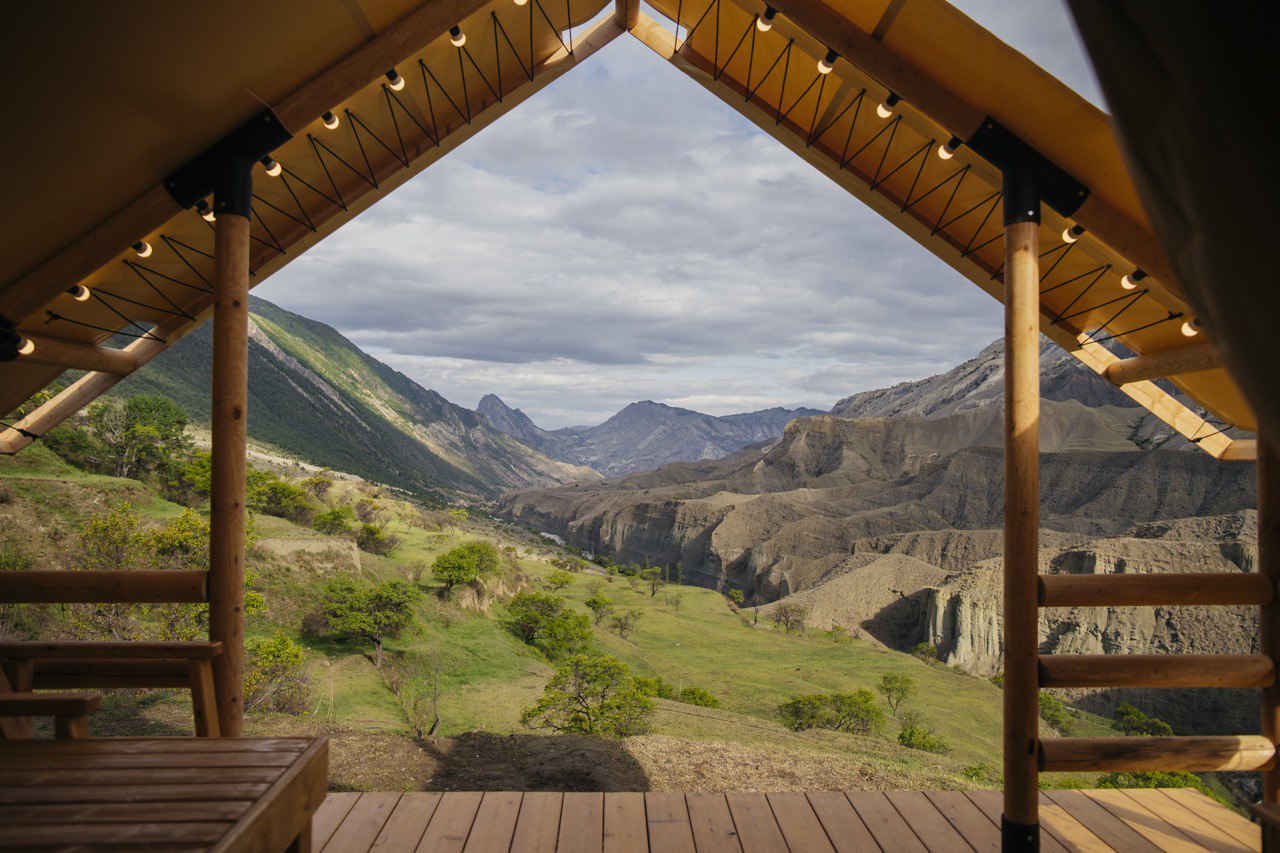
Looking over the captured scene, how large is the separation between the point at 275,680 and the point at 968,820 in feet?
45.8

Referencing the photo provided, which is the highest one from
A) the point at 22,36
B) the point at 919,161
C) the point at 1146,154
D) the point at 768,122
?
the point at 768,122

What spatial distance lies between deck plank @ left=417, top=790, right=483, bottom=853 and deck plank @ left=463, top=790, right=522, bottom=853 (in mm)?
30

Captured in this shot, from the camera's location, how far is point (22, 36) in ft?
7.05

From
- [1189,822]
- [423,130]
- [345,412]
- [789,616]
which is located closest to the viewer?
[1189,822]

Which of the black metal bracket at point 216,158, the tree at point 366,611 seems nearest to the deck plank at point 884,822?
the black metal bracket at point 216,158

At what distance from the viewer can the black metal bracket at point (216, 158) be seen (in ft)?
9.80

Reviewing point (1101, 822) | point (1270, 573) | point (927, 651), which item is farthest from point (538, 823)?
point (927, 651)

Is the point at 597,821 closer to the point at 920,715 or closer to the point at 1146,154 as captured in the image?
the point at 1146,154

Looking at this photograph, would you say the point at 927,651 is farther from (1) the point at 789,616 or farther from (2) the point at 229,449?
(2) the point at 229,449

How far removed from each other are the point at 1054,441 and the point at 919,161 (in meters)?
57.8

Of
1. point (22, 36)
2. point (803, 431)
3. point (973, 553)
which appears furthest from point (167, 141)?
point (803, 431)

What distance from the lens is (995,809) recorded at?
341 cm

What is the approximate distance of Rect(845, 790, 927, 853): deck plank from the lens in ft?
10.1

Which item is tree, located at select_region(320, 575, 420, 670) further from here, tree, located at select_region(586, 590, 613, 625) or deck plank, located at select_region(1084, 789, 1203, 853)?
deck plank, located at select_region(1084, 789, 1203, 853)
